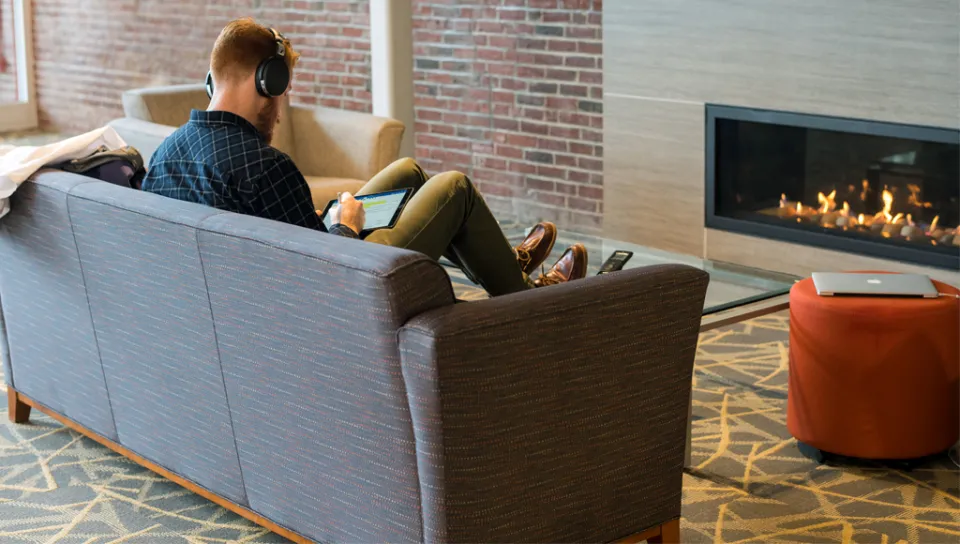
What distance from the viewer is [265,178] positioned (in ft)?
9.29

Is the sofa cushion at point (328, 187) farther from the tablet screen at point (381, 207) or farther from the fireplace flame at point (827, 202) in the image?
the fireplace flame at point (827, 202)

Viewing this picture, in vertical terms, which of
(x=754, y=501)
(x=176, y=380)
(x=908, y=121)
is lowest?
(x=754, y=501)

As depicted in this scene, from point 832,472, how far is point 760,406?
1.77ft

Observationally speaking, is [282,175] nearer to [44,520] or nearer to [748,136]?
[44,520]

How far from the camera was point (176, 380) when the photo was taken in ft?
9.29

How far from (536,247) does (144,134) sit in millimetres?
2109

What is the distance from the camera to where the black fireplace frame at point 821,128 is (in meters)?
4.61

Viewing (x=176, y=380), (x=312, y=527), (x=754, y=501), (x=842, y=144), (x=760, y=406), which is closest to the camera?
(x=312, y=527)

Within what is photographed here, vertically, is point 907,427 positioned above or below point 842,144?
below

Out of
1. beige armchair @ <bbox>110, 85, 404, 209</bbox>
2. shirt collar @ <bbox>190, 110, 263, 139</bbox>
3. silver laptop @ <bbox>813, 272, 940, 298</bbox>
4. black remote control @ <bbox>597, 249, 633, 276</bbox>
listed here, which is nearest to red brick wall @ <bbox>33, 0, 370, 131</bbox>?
beige armchair @ <bbox>110, 85, 404, 209</bbox>

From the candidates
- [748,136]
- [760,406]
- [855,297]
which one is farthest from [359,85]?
[855,297]

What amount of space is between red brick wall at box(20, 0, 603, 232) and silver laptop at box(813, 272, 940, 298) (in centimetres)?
286

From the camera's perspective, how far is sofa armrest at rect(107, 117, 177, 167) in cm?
494

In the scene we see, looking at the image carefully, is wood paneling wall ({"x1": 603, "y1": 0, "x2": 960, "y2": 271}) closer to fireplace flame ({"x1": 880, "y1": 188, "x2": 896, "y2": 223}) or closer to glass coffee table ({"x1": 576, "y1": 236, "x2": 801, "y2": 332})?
fireplace flame ({"x1": 880, "y1": 188, "x2": 896, "y2": 223})
